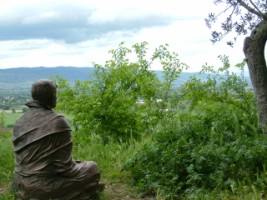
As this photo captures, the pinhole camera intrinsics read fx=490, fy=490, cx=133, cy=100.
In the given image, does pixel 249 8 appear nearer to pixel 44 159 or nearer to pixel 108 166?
pixel 108 166

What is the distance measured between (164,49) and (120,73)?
206 centimetres

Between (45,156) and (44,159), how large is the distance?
0.14 ft

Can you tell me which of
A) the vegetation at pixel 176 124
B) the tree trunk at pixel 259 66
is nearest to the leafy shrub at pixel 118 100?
the vegetation at pixel 176 124

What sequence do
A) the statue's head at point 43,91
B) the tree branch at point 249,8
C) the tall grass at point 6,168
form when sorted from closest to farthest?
1. the statue's head at point 43,91
2. the tall grass at point 6,168
3. the tree branch at point 249,8

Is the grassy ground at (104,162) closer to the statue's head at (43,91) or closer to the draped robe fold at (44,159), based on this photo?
the draped robe fold at (44,159)

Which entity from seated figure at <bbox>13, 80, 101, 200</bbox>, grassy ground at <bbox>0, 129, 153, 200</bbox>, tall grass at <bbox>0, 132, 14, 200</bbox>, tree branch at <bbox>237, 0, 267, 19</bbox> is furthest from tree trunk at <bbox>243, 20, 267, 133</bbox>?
tall grass at <bbox>0, 132, 14, 200</bbox>

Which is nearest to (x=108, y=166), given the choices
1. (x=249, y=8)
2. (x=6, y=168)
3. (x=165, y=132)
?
(x=165, y=132)

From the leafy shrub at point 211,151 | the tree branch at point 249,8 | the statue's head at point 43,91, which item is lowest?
the leafy shrub at point 211,151

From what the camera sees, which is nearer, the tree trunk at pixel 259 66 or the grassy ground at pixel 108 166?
the grassy ground at pixel 108 166

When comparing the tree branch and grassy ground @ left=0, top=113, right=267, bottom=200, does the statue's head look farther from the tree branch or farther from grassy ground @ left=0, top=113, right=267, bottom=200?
the tree branch


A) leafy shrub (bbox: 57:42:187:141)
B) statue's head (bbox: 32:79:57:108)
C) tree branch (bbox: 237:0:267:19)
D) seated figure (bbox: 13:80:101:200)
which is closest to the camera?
seated figure (bbox: 13:80:101:200)

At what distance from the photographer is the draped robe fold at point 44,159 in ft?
20.6

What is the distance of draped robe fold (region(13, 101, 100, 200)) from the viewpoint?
6289 mm

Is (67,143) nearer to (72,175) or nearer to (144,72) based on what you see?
(72,175)
